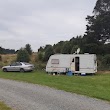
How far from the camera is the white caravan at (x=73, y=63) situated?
124 feet

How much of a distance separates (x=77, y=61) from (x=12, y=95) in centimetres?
2067

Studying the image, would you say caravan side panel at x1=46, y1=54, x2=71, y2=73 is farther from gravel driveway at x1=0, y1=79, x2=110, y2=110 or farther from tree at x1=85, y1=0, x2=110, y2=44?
gravel driveway at x1=0, y1=79, x2=110, y2=110

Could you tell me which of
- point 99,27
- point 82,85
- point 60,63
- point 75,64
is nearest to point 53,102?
point 82,85

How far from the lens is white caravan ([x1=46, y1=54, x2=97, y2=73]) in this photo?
1492 inches

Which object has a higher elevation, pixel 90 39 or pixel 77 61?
pixel 90 39

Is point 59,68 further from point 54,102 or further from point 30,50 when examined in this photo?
point 30,50

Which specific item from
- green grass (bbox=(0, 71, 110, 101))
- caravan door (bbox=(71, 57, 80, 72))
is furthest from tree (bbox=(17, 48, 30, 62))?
green grass (bbox=(0, 71, 110, 101))

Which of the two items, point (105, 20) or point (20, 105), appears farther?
point (105, 20)

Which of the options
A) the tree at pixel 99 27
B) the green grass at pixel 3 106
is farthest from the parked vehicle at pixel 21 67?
the green grass at pixel 3 106

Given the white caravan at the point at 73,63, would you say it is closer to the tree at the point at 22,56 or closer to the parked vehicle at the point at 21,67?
the parked vehicle at the point at 21,67

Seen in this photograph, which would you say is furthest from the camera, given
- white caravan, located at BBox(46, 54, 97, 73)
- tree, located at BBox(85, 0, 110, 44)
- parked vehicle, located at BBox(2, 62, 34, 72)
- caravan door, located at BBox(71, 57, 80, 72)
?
tree, located at BBox(85, 0, 110, 44)

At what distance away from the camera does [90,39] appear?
57156mm

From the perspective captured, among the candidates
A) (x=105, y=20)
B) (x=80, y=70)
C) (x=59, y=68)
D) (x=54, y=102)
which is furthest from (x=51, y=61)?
(x=54, y=102)

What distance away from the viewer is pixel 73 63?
3881cm
